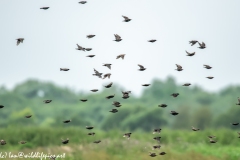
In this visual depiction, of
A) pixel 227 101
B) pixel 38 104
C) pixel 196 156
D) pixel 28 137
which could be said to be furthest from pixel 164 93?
pixel 196 156

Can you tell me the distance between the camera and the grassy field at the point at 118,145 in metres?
22.6

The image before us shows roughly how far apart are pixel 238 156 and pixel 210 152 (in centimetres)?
199

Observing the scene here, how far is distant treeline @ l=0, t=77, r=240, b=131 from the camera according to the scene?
5562 centimetres

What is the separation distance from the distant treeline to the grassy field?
22.1m

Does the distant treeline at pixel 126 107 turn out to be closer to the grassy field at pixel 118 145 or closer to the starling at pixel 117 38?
the grassy field at pixel 118 145

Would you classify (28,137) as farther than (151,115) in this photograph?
No

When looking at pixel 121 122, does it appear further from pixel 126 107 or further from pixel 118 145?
pixel 118 145

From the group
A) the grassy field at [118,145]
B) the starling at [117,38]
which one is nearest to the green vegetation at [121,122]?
the grassy field at [118,145]

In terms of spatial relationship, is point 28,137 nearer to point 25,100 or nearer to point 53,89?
point 25,100

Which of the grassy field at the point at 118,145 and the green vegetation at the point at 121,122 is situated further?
the green vegetation at the point at 121,122

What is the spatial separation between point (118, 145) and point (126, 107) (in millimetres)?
34334

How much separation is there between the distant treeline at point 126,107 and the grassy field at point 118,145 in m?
22.1

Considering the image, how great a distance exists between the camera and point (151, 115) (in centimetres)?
5616

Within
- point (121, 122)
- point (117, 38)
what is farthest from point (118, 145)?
point (121, 122)
